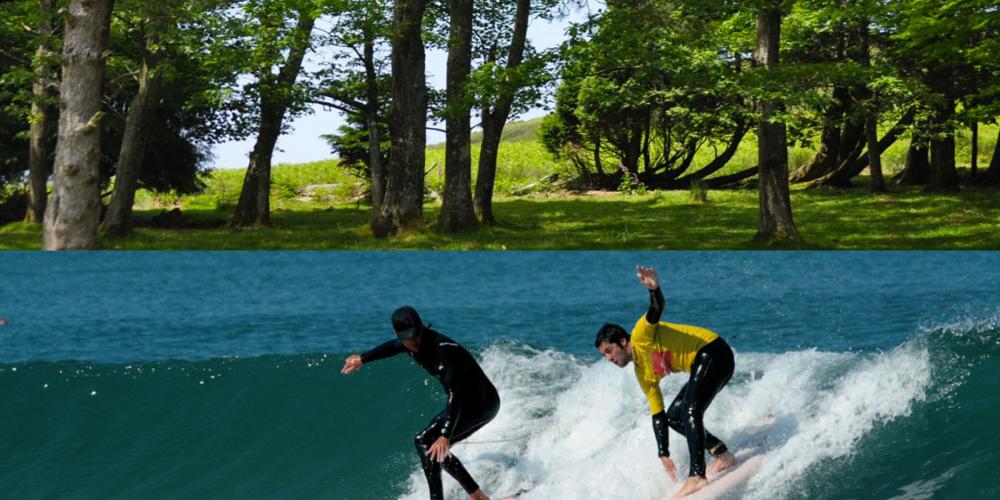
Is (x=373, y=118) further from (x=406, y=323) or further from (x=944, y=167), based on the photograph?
(x=406, y=323)

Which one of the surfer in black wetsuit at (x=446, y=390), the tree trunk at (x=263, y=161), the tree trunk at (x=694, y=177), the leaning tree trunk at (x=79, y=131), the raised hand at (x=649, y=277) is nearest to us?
the raised hand at (x=649, y=277)

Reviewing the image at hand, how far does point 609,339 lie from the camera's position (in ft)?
26.1

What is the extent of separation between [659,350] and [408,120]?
1853 centimetres

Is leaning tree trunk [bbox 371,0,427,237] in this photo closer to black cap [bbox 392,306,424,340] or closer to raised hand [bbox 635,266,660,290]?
black cap [bbox 392,306,424,340]

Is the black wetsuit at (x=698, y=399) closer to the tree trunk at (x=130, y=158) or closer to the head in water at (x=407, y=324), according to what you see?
the head in water at (x=407, y=324)

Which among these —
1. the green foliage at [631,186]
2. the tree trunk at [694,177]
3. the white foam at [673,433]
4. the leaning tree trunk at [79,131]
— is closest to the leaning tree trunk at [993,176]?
the tree trunk at [694,177]

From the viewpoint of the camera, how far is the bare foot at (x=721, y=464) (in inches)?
341

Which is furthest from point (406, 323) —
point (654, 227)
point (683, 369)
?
point (654, 227)

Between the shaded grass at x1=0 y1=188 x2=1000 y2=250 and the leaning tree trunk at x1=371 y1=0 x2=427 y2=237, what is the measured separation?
2.49 feet

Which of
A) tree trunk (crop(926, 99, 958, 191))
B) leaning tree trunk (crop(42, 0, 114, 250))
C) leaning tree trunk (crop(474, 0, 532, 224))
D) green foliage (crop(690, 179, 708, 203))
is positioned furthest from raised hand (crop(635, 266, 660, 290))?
tree trunk (crop(926, 99, 958, 191))

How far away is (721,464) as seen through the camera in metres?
8.68

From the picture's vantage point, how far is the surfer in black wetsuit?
8180mm

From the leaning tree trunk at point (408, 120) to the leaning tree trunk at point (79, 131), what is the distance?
7760 mm

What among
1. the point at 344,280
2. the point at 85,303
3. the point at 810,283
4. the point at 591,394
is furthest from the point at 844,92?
the point at 591,394
